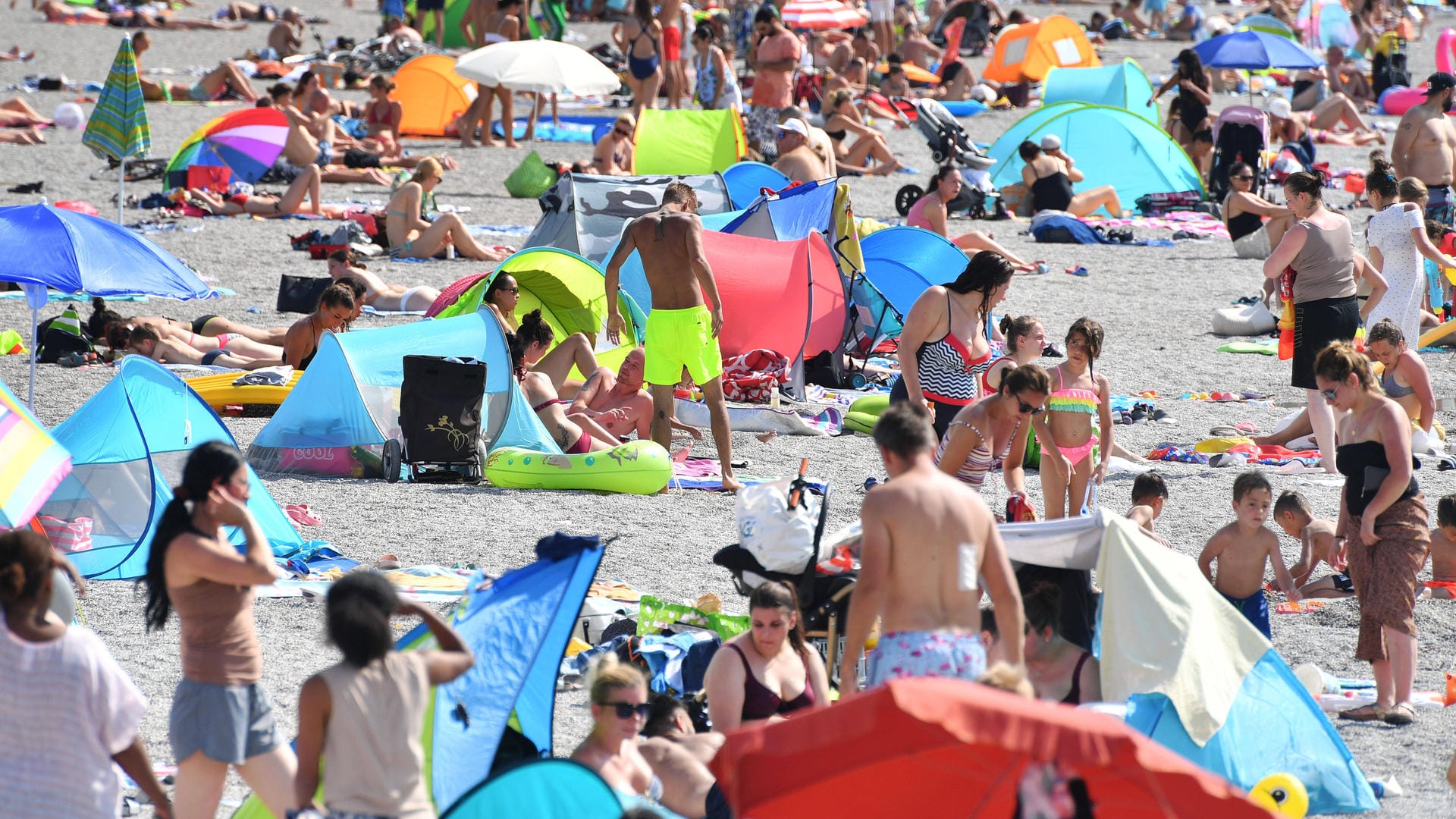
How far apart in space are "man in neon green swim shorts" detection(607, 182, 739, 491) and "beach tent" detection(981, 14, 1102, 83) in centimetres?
1629

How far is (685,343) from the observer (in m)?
8.26

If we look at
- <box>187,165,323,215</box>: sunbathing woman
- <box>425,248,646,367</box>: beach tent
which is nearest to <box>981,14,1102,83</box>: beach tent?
<box>187,165,323,215</box>: sunbathing woman

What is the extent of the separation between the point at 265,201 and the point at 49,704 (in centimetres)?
1207

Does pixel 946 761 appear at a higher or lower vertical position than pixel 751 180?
lower

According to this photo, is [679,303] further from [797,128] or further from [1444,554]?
[797,128]

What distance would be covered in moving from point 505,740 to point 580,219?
7301 millimetres

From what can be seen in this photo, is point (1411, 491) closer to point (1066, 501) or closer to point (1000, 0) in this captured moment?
point (1066, 501)

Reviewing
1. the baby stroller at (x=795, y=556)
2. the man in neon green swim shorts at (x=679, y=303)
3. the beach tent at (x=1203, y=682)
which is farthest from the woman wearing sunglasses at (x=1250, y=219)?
the baby stroller at (x=795, y=556)

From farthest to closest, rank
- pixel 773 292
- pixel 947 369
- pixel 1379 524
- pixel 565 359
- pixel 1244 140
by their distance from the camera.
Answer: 1. pixel 1244 140
2. pixel 773 292
3. pixel 565 359
4. pixel 947 369
5. pixel 1379 524

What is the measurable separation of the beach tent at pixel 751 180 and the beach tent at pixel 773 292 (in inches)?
92.3

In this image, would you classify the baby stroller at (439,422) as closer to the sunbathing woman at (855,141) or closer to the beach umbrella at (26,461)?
the beach umbrella at (26,461)

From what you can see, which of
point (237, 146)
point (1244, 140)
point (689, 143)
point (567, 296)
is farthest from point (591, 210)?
point (1244, 140)

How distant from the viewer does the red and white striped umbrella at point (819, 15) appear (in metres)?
23.9

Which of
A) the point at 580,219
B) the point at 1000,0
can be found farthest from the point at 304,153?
the point at 1000,0
